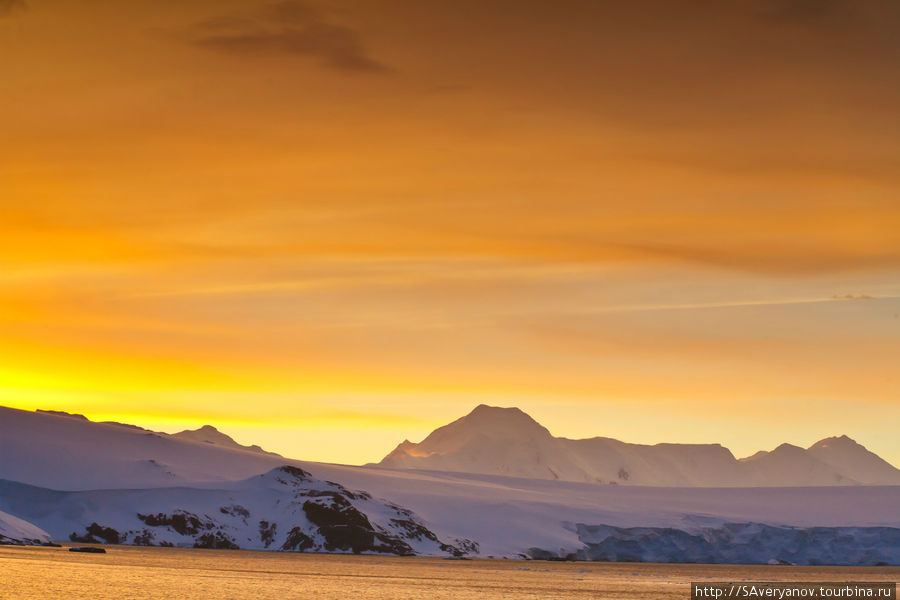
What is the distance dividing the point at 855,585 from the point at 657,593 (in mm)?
45692

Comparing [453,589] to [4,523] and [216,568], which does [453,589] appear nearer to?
[216,568]

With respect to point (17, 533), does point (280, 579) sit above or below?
below

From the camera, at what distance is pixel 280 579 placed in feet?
454

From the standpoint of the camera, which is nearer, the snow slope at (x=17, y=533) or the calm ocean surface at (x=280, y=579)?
the calm ocean surface at (x=280, y=579)

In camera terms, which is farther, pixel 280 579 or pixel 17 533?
pixel 17 533

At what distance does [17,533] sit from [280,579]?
73.6m

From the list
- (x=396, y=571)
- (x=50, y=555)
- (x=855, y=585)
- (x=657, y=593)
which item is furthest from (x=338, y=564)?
(x=855, y=585)

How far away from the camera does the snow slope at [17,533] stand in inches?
7362

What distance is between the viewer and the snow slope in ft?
614

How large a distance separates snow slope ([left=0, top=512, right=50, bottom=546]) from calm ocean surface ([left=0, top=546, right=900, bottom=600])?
8.20ft

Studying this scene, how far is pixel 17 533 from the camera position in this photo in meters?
191

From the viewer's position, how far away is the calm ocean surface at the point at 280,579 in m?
110

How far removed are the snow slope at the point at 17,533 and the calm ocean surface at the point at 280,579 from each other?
250 cm

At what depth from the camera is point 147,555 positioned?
185625 mm
